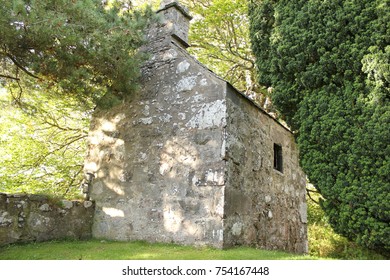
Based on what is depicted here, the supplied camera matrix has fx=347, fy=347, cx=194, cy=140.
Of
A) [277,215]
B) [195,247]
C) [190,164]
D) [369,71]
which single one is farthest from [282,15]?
[195,247]

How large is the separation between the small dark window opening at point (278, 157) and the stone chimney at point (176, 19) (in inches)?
122

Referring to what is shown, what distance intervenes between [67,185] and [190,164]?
649 cm

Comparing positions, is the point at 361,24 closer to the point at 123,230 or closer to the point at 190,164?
the point at 190,164

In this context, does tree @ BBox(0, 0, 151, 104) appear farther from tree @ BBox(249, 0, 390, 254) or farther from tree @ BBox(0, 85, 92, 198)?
tree @ BBox(0, 85, 92, 198)

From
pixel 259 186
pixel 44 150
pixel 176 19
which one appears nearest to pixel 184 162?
pixel 259 186

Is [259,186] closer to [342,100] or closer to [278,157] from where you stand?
[278,157]

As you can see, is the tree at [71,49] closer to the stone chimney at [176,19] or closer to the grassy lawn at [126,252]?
the stone chimney at [176,19]

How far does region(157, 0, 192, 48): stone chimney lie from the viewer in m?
7.38

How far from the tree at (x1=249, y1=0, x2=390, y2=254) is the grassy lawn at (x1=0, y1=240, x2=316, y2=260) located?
1186mm

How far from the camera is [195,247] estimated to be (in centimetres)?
562

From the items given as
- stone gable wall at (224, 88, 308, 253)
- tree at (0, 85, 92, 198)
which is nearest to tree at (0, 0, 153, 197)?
stone gable wall at (224, 88, 308, 253)

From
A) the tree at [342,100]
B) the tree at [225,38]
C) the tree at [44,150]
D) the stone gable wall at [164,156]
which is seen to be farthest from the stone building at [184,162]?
the tree at [225,38]

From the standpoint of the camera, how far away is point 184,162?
6219 mm

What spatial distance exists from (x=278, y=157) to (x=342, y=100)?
8.13ft
